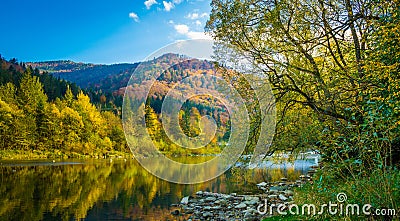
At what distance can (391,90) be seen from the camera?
5188 mm

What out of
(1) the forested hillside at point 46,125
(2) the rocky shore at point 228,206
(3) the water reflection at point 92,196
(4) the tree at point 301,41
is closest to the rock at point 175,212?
(2) the rocky shore at point 228,206

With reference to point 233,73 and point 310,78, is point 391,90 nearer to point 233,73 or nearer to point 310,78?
point 310,78

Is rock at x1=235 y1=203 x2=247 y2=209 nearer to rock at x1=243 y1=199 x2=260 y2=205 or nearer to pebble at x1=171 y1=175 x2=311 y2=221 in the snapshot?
pebble at x1=171 y1=175 x2=311 y2=221

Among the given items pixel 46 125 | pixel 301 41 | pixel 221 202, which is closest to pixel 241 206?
pixel 221 202

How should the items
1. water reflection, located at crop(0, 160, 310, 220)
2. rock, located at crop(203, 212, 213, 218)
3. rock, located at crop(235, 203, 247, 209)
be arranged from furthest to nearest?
1. rock, located at crop(235, 203, 247, 209)
2. water reflection, located at crop(0, 160, 310, 220)
3. rock, located at crop(203, 212, 213, 218)

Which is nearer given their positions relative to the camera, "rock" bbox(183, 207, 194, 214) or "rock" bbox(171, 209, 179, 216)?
"rock" bbox(171, 209, 179, 216)

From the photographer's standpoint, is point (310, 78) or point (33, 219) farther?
point (33, 219)

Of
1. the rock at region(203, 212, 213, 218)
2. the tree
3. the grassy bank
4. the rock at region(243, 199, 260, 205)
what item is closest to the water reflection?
the rock at region(203, 212, 213, 218)

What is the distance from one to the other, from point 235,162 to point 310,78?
4504 millimetres

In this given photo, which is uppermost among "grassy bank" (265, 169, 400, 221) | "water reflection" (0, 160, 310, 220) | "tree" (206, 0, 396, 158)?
"tree" (206, 0, 396, 158)

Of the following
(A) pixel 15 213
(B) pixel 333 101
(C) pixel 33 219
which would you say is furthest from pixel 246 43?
(A) pixel 15 213

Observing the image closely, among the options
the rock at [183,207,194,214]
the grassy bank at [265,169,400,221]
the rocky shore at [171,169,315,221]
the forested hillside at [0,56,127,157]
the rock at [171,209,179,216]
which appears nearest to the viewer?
the grassy bank at [265,169,400,221]

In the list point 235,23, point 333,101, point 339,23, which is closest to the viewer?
point 333,101

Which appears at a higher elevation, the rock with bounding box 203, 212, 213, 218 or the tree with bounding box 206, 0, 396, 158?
the tree with bounding box 206, 0, 396, 158
